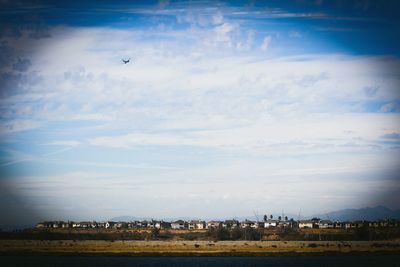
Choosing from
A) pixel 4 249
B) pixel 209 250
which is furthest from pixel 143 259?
pixel 4 249

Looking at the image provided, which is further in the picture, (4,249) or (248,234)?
(248,234)

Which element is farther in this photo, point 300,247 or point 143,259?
point 300,247

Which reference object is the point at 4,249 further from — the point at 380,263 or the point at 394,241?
the point at 394,241

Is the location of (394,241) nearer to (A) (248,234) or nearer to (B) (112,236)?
(A) (248,234)

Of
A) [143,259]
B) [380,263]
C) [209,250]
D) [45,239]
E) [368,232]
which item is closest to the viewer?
[380,263]

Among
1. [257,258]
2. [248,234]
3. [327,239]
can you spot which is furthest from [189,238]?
[257,258]

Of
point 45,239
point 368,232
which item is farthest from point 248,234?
point 45,239

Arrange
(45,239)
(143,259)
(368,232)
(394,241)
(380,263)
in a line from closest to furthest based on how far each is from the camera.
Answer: (380,263)
(143,259)
(394,241)
(368,232)
(45,239)

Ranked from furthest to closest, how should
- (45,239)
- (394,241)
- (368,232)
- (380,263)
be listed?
(45,239)
(368,232)
(394,241)
(380,263)

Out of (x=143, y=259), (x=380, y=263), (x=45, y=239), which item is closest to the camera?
(x=380, y=263)
